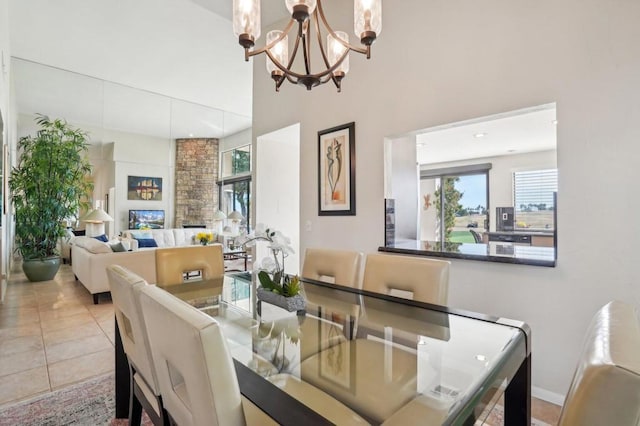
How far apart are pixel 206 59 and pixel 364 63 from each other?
2956 millimetres

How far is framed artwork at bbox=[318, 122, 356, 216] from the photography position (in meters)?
3.02

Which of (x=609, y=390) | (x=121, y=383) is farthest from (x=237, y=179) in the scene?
(x=609, y=390)

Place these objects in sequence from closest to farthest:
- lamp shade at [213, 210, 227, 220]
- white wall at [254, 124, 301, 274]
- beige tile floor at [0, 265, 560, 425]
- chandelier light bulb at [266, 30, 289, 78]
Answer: chandelier light bulb at [266, 30, 289, 78], beige tile floor at [0, 265, 560, 425], white wall at [254, 124, 301, 274], lamp shade at [213, 210, 227, 220]

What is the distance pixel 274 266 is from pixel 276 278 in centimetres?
8

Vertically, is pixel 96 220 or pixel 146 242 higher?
pixel 96 220

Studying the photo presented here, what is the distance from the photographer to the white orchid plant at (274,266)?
1595mm

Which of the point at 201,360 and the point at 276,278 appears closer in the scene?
the point at 201,360

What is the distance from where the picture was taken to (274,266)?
1.61m

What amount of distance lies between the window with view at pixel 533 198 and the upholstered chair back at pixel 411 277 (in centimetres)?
633

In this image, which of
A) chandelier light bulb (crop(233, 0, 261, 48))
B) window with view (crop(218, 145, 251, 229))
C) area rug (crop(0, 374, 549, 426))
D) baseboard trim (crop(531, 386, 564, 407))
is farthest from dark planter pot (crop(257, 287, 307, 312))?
window with view (crop(218, 145, 251, 229))

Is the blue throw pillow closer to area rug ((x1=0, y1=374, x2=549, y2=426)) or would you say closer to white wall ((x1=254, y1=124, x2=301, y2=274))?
white wall ((x1=254, y1=124, x2=301, y2=274))

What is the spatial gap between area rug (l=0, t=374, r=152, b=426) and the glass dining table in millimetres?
158

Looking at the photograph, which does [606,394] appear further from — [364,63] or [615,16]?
[364,63]

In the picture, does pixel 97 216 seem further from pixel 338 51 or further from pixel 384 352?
pixel 384 352
